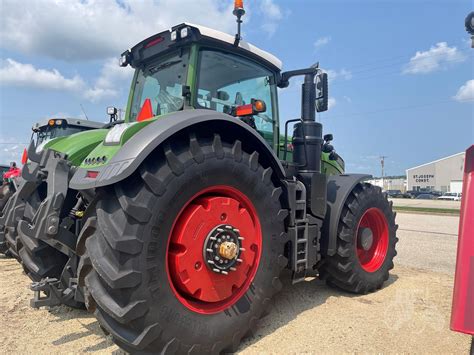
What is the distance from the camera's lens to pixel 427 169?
72.4m

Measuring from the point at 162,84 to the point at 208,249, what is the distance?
1.95 metres

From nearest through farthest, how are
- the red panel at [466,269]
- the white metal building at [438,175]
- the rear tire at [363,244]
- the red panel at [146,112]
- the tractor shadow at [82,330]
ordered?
1. the red panel at [466,269]
2. the tractor shadow at [82,330]
3. the red panel at [146,112]
4. the rear tire at [363,244]
5. the white metal building at [438,175]

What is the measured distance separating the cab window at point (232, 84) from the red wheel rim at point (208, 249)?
105 centimetres

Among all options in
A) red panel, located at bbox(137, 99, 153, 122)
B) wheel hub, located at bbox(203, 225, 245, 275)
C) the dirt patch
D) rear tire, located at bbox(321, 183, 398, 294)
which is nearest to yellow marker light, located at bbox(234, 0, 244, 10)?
red panel, located at bbox(137, 99, 153, 122)

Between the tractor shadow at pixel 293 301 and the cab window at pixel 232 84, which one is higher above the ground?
the cab window at pixel 232 84

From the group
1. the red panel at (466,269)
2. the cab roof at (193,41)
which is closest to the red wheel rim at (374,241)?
the cab roof at (193,41)

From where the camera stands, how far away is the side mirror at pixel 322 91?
12.7 ft

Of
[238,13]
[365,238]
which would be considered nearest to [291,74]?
[238,13]

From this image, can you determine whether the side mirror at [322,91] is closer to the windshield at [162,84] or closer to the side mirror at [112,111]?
the windshield at [162,84]

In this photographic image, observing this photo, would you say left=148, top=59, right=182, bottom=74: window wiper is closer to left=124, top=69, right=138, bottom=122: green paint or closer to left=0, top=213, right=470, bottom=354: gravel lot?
left=124, top=69, right=138, bottom=122: green paint

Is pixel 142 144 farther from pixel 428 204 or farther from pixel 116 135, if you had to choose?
pixel 428 204

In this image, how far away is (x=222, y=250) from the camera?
106 inches

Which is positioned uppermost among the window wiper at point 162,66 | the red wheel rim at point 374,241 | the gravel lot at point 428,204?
→ the window wiper at point 162,66

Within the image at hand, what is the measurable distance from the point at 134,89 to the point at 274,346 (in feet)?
10.1
